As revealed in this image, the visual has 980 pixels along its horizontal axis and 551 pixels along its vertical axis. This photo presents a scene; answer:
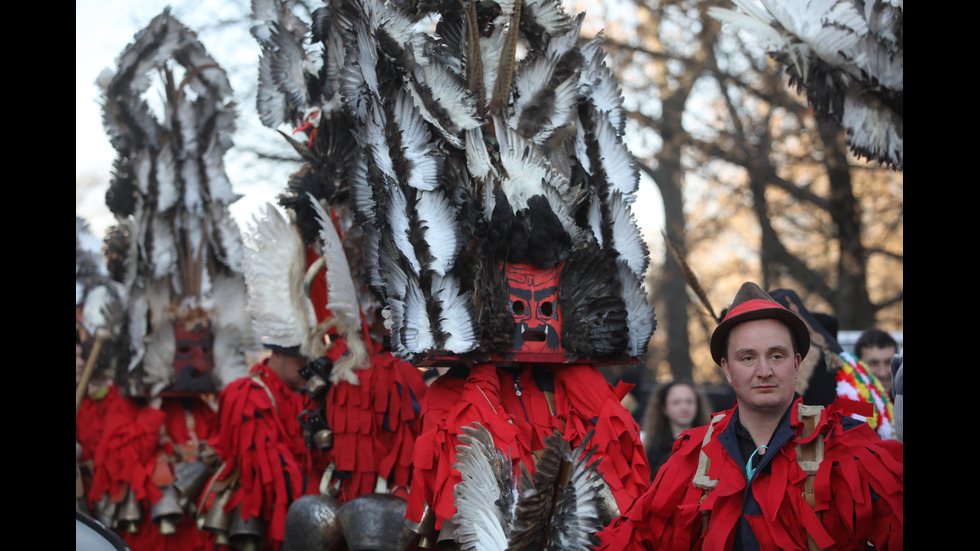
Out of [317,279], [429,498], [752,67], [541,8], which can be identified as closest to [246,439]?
[317,279]

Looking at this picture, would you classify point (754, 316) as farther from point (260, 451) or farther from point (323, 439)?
point (260, 451)

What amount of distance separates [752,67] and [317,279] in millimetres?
7903

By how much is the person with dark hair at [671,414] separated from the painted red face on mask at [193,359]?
320 cm

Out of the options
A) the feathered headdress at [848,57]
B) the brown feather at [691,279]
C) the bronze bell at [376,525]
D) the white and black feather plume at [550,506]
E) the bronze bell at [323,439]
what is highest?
the feathered headdress at [848,57]

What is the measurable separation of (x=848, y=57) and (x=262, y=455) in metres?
3.97

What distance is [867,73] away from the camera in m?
4.41

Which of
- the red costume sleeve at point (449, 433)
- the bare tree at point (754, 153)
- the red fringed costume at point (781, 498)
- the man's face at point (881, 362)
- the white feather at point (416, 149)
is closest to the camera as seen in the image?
the red fringed costume at point (781, 498)

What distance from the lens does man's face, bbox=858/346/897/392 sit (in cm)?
569

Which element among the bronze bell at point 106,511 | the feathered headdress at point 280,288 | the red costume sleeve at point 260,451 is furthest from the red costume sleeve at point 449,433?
the bronze bell at point 106,511

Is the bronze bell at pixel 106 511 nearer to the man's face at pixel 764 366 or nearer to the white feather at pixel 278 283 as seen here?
the white feather at pixel 278 283

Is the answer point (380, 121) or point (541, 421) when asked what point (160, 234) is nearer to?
point (380, 121)

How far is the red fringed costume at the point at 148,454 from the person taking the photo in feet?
21.7

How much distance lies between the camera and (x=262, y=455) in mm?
5680

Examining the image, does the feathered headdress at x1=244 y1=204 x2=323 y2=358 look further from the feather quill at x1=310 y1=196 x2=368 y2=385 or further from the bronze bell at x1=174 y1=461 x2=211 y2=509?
the bronze bell at x1=174 y1=461 x2=211 y2=509
